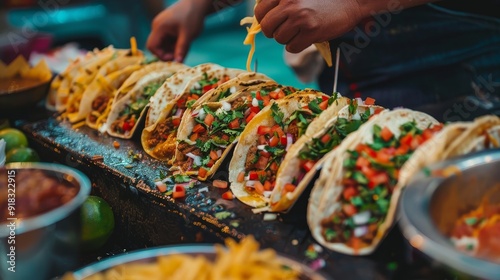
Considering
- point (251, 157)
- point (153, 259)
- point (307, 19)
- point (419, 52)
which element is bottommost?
point (419, 52)

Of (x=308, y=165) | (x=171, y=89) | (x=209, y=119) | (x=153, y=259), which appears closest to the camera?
(x=153, y=259)

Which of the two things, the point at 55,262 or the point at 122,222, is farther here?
the point at 122,222

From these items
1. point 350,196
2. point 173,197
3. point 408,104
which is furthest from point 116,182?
point 408,104

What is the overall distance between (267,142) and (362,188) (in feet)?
2.24

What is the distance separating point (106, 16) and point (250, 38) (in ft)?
22.4

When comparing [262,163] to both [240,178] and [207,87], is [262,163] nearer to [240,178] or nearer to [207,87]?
[240,178]

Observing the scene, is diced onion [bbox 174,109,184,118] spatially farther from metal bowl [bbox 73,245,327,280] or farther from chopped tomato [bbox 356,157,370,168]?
metal bowl [bbox 73,245,327,280]

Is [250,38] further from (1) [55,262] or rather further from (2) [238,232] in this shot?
(1) [55,262]

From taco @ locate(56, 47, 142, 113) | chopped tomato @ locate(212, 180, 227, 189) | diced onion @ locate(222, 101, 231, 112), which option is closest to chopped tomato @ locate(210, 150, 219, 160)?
chopped tomato @ locate(212, 180, 227, 189)

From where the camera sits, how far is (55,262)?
1944 mm

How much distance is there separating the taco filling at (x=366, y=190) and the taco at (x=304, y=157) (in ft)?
0.71

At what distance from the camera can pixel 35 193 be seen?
199 centimetres

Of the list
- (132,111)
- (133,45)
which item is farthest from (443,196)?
(133,45)

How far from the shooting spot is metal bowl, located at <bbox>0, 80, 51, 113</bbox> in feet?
12.4
